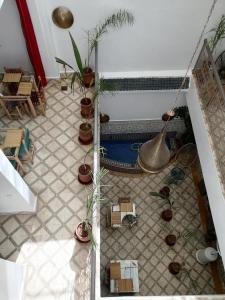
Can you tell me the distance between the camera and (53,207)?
5273 mm

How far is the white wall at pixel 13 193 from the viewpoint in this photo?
3894mm

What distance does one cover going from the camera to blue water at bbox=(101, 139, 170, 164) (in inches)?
340

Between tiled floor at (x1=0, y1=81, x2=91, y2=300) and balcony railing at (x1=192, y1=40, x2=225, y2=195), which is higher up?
balcony railing at (x1=192, y1=40, x2=225, y2=195)

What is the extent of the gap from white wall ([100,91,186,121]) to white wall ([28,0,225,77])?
76 centimetres

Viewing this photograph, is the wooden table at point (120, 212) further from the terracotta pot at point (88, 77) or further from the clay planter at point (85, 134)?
the terracotta pot at point (88, 77)

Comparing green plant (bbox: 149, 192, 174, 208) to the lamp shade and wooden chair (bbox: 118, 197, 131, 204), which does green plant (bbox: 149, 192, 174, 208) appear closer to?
wooden chair (bbox: 118, 197, 131, 204)

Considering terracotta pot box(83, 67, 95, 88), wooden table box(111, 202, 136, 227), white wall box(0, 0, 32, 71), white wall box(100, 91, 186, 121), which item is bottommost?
wooden table box(111, 202, 136, 227)

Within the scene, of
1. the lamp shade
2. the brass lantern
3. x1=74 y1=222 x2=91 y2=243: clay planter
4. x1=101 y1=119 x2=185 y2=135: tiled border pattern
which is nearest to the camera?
the lamp shade

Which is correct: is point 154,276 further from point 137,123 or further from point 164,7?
point 164,7

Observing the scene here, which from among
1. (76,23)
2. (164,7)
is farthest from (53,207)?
(164,7)

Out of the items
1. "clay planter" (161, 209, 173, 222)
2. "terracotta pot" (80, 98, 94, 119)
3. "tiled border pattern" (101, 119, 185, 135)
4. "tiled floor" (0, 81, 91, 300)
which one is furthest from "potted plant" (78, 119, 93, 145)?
"clay planter" (161, 209, 173, 222)

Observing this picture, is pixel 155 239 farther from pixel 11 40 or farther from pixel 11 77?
pixel 11 40

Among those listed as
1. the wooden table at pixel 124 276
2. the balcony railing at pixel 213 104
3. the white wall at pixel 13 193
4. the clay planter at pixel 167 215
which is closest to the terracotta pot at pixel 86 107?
the white wall at pixel 13 193

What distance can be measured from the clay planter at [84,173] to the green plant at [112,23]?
8.12 feet
